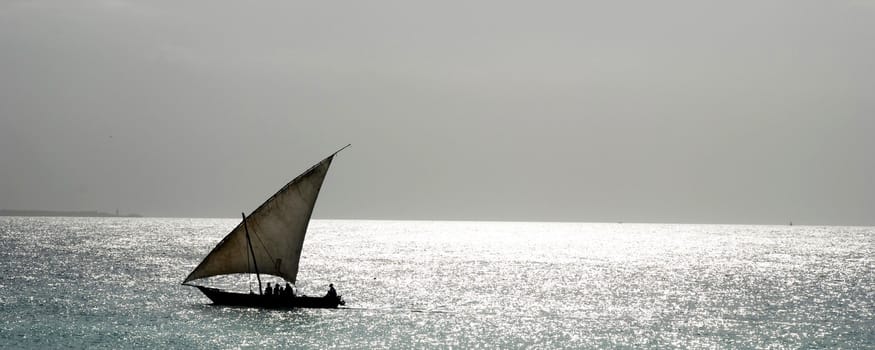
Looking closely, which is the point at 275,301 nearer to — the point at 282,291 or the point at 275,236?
the point at 282,291

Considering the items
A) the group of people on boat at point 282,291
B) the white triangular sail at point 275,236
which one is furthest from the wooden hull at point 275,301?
the white triangular sail at point 275,236

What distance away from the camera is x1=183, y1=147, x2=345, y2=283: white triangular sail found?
5878 cm

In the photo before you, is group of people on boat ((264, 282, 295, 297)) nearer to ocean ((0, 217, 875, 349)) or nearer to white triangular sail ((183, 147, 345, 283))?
ocean ((0, 217, 875, 349))

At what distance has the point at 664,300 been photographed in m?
86.0

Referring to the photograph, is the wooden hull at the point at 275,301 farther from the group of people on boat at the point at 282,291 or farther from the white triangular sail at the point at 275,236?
the white triangular sail at the point at 275,236

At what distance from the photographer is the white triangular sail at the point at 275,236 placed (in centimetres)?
5878

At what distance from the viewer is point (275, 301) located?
214 feet

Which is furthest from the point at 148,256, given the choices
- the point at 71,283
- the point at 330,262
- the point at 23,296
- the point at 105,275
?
the point at 23,296

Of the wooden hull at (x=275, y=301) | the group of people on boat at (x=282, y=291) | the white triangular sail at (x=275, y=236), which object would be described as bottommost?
the wooden hull at (x=275, y=301)

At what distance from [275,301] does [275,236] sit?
7.15m

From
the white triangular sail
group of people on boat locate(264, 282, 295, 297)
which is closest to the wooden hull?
group of people on boat locate(264, 282, 295, 297)

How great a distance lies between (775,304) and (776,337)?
24.2m

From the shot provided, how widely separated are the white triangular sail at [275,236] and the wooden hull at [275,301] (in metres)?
4.19

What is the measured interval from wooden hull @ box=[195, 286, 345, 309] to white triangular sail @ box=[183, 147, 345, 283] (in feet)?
13.7
